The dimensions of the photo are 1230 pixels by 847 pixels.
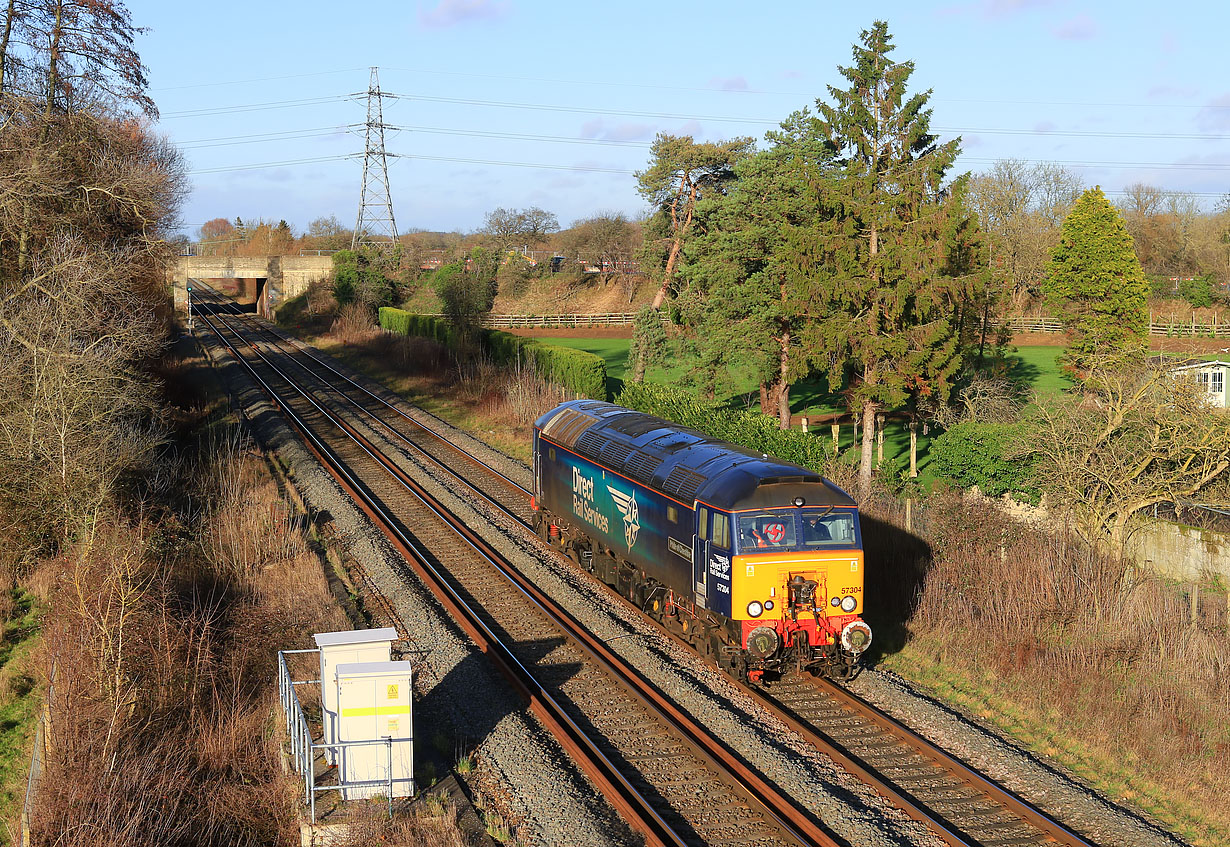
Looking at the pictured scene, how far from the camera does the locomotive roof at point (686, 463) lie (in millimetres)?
13938

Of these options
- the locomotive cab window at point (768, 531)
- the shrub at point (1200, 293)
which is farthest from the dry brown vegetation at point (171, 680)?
the shrub at point (1200, 293)

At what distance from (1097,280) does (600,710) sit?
42.0 meters

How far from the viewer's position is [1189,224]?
82.5 metres

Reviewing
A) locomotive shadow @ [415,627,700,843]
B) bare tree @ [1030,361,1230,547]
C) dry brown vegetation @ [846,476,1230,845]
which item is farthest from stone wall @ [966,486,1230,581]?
locomotive shadow @ [415,627,700,843]

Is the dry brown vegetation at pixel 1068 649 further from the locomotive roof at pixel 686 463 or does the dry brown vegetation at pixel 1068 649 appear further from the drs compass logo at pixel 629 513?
the drs compass logo at pixel 629 513

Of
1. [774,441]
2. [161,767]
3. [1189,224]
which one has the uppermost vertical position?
[1189,224]

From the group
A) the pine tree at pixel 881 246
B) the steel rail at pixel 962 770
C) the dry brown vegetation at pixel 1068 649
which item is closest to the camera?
the steel rail at pixel 962 770

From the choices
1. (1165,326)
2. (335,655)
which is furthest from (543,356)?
(1165,326)

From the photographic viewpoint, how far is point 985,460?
83.7 feet

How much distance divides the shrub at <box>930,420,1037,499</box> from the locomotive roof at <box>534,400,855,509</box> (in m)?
9.85

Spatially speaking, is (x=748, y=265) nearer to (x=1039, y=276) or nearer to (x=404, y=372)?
(x=404, y=372)

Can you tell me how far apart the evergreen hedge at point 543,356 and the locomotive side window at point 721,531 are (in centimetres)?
2335

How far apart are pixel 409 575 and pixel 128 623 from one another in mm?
6272

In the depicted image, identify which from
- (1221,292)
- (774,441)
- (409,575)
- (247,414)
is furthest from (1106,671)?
(1221,292)
